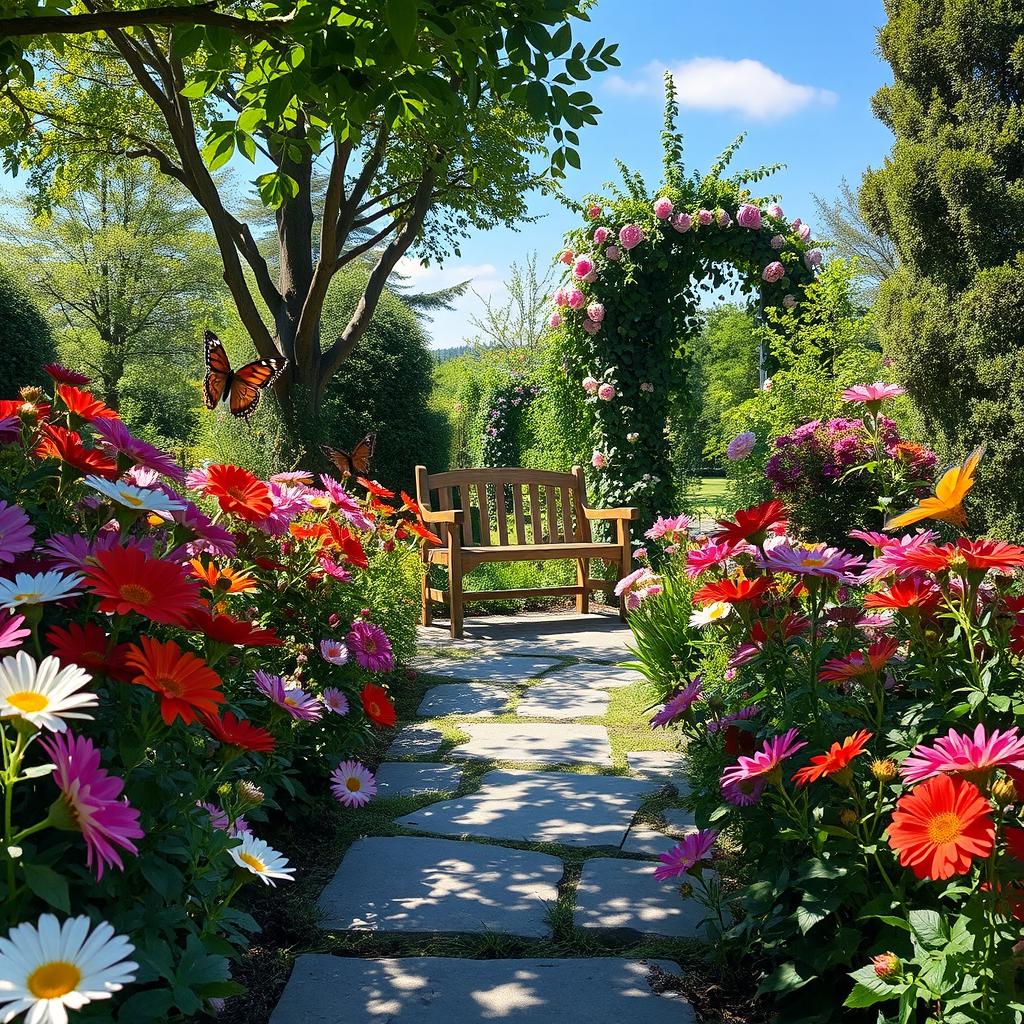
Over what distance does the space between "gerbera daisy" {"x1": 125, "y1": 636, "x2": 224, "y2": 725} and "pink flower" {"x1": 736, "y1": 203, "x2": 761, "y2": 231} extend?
6748mm

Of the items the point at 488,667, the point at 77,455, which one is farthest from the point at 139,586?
the point at 488,667

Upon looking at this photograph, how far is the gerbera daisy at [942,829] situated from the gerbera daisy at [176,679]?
770 mm

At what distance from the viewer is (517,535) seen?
648 cm

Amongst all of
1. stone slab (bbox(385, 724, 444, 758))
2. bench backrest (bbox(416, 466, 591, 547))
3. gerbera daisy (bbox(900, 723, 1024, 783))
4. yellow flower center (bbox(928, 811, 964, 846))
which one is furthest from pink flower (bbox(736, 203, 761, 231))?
yellow flower center (bbox(928, 811, 964, 846))

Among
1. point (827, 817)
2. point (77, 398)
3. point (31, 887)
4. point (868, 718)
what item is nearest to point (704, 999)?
point (827, 817)

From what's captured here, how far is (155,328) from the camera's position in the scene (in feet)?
71.0

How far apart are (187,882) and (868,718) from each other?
1.07 metres

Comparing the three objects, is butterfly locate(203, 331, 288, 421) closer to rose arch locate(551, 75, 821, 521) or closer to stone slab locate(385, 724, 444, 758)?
rose arch locate(551, 75, 821, 521)

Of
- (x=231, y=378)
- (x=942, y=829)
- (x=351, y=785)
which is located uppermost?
(x=231, y=378)

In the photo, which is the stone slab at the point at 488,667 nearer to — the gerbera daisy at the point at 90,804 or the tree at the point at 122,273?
the gerbera daisy at the point at 90,804

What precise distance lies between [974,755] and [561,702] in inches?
118

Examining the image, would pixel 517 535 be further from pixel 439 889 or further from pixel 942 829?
pixel 942 829

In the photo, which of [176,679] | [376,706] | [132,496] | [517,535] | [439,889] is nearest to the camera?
[176,679]

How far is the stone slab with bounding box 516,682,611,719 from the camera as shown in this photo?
12.5ft
